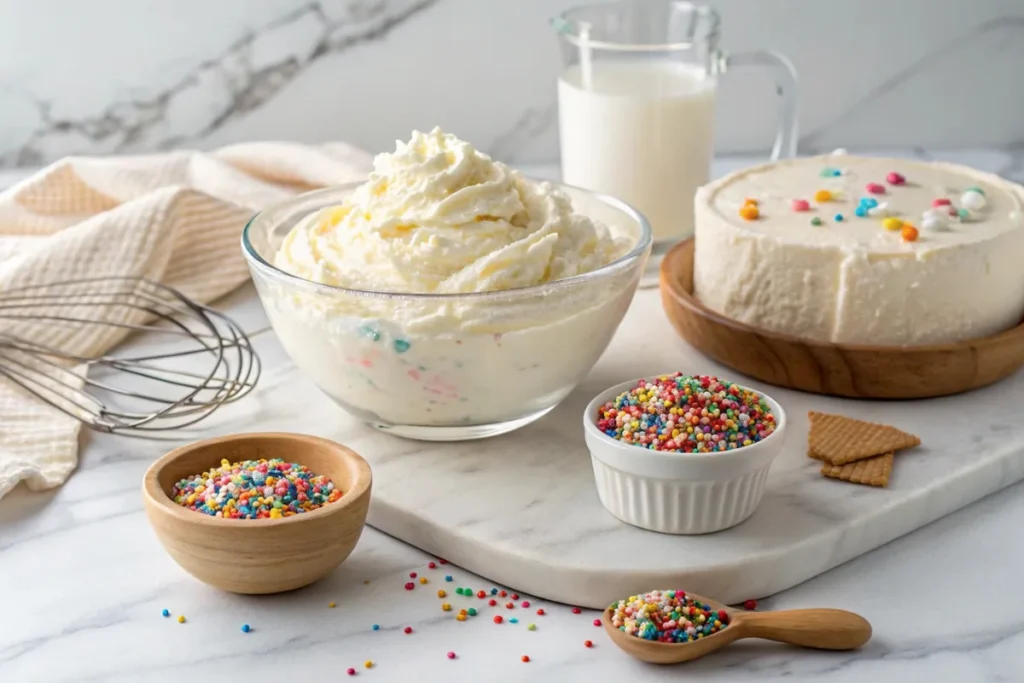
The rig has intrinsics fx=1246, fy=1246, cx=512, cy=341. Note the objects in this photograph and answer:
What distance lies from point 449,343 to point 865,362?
23.5 inches

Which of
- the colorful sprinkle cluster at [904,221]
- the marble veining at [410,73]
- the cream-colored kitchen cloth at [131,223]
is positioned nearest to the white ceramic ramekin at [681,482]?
the colorful sprinkle cluster at [904,221]

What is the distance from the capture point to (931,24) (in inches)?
107

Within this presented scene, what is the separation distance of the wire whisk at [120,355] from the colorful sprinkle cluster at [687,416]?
1.93 ft

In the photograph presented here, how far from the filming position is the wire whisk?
175cm

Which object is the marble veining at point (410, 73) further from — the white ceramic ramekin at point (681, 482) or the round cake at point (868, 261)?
the white ceramic ramekin at point (681, 482)

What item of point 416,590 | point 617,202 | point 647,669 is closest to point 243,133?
point 617,202

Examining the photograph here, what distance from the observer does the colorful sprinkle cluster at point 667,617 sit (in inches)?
48.0

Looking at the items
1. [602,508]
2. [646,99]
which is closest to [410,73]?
[646,99]

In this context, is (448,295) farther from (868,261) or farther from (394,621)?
(868,261)

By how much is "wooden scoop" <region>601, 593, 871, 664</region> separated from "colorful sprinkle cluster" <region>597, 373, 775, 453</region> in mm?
206

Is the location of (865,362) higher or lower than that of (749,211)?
lower

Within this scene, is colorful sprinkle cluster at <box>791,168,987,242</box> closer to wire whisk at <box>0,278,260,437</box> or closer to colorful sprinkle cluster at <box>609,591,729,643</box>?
colorful sprinkle cluster at <box>609,591,729,643</box>

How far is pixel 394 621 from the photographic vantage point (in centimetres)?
130

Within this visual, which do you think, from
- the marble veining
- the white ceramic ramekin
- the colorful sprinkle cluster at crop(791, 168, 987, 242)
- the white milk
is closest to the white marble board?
the white ceramic ramekin
